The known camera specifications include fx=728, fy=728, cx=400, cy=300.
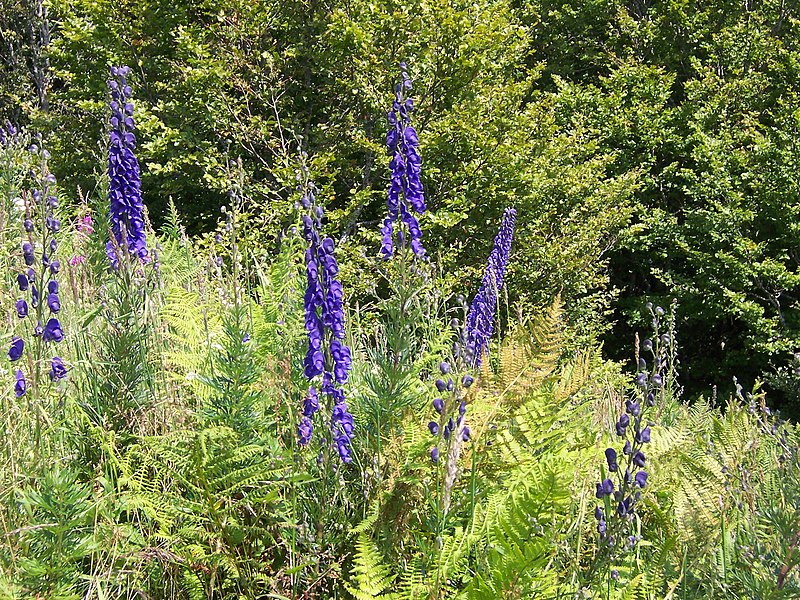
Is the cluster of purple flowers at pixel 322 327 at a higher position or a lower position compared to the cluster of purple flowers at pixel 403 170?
lower

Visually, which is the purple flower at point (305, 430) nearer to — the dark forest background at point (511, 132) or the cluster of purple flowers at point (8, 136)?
the dark forest background at point (511, 132)

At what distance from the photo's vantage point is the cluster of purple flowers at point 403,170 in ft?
8.36

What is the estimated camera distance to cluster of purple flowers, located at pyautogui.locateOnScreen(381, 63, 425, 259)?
8.36 feet

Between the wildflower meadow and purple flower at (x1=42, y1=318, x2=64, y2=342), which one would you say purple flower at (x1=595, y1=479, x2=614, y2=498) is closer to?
the wildflower meadow

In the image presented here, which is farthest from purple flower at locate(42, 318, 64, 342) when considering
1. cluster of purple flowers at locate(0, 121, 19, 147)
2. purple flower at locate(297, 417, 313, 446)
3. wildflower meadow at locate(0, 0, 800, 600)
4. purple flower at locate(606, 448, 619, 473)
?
cluster of purple flowers at locate(0, 121, 19, 147)

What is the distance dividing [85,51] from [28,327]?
6794mm

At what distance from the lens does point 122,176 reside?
2.87 m

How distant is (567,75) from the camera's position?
45.0 feet

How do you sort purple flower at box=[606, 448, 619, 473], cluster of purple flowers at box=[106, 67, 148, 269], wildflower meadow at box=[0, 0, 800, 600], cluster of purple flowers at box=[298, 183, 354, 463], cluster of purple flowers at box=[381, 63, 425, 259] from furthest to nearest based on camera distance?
cluster of purple flowers at box=[106, 67, 148, 269] → cluster of purple flowers at box=[381, 63, 425, 259] → cluster of purple flowers at box=[298, 183, 354, 463] → wildflower meadow at box=[0, 0, 800, 600] → purple flower at box=[606, 448, 619, 473]

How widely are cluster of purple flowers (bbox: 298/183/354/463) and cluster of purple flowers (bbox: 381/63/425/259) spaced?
42 cm

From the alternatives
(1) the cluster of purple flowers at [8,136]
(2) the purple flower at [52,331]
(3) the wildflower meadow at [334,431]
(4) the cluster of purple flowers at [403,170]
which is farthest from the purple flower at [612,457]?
(1) the cluster of purple flowers at [8,136]

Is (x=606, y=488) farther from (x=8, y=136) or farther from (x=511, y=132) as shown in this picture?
(x=8, y=136)

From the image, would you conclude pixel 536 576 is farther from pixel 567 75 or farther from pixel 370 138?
pixel 567 75

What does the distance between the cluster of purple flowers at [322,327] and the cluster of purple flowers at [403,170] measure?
1.37 ft
